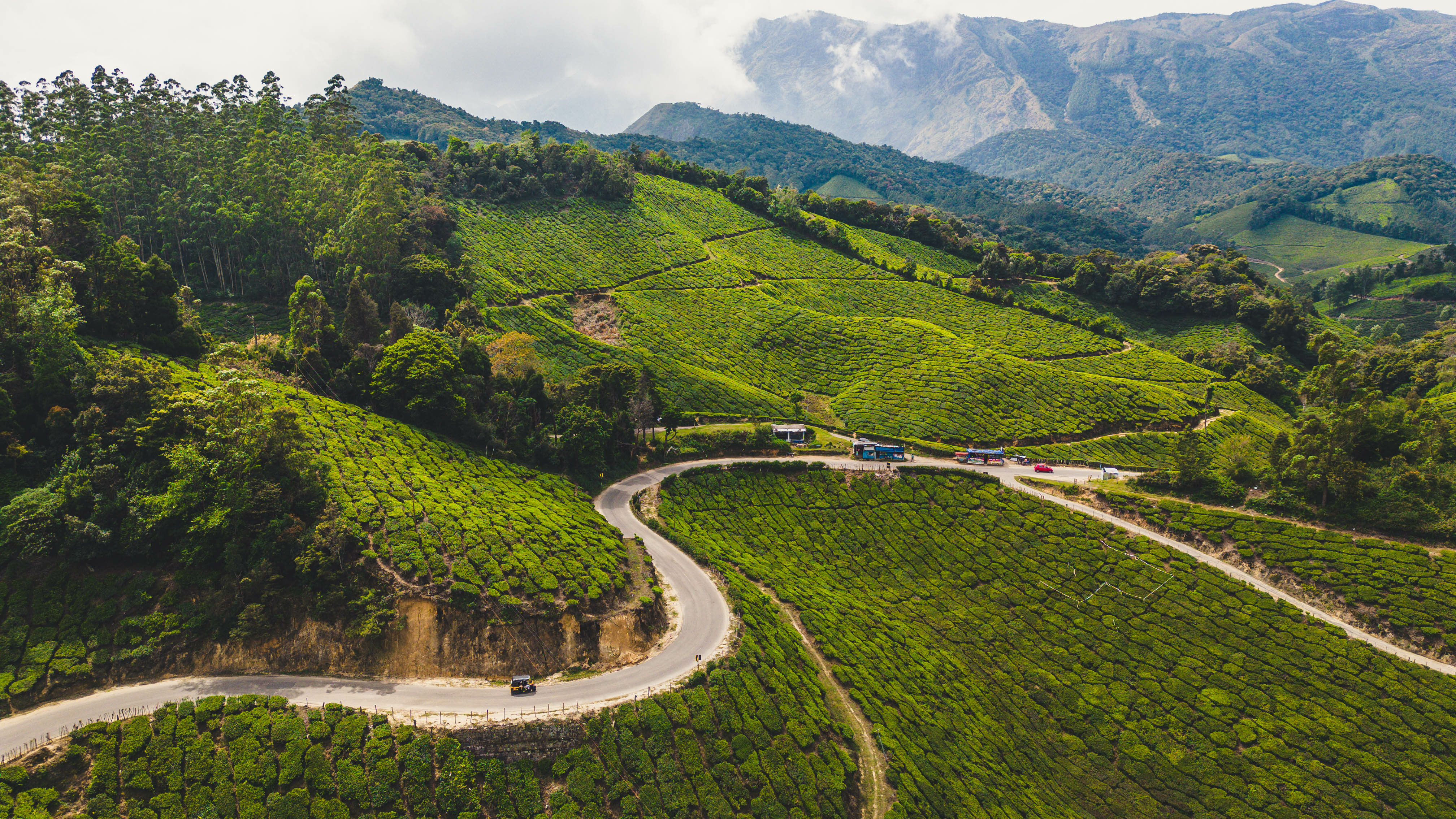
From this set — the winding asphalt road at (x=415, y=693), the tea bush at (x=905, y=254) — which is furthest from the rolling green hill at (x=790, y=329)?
the winding asphalt road at (x=415, y=693)

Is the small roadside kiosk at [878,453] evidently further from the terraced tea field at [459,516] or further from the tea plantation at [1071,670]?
the terraced tea field at [459,516]

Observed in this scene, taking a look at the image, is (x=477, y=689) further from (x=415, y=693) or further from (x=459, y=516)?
(x=459, y=516)

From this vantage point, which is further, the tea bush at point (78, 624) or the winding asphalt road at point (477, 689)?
the tea bush at point (78, 624)

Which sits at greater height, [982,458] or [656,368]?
[656,368]

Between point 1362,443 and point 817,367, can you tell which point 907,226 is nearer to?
point 817,367

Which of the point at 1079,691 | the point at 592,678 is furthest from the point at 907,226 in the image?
the point at 592,678

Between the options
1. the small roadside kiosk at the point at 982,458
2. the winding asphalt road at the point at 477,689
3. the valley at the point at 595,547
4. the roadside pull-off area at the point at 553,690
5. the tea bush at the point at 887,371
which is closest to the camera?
the winding asphalt road at the point at 477,689

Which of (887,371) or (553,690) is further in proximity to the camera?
(887,371)

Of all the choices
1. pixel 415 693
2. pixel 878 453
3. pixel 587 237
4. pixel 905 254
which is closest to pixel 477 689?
pixel 415 693
